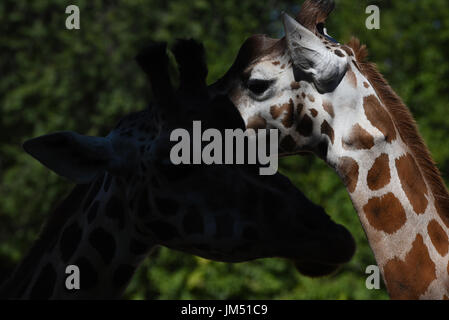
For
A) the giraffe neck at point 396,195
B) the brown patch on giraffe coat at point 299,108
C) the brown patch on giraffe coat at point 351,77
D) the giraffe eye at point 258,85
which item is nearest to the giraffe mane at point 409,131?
the giraffe neck at point 396,195

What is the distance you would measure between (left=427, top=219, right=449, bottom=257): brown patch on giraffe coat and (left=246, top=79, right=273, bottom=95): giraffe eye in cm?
105

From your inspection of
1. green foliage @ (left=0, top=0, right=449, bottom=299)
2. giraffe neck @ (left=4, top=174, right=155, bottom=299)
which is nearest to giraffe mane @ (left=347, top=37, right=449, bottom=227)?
giraffe neck @ (left=4, top=174, right=155, bottom=299)

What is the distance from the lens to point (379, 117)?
2703mm

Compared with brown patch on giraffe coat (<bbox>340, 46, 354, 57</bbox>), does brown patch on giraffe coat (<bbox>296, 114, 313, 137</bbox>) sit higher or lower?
lower

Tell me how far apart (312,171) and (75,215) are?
9.11 feet

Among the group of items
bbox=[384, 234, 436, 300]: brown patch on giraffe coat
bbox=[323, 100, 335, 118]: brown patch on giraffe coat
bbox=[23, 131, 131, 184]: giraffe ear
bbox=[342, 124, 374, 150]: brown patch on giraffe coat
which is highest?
bbox=[323, 100, 335, 118]: brown patch on giraffe coat

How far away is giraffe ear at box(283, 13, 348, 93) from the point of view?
→ 275cm

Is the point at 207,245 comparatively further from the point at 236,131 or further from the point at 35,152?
the point at 35,152

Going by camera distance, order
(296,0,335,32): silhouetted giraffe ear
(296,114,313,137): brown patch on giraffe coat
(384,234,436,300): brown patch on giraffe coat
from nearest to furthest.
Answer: (384,234,436,300): brown patch on giraffe coat
(296,114,313,137): brown patch on giraffe coat
(296,0,335,32): silhouetted giraffe ear

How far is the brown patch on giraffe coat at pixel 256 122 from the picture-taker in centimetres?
296

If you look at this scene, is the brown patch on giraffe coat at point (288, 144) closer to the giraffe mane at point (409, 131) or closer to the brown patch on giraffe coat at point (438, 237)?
the giraffe mane at point (409, 131)

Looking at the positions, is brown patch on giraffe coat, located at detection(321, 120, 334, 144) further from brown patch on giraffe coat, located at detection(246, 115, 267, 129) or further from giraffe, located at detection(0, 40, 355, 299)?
giraffe, located at detection(0, 40, 355, 299)

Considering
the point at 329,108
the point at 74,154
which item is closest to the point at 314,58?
the point at 329,108

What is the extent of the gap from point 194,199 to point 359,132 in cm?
98
